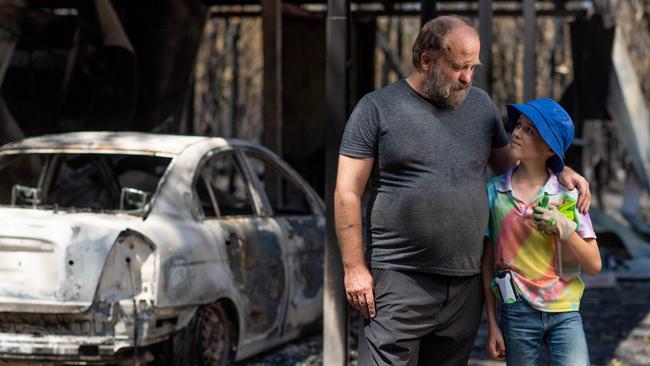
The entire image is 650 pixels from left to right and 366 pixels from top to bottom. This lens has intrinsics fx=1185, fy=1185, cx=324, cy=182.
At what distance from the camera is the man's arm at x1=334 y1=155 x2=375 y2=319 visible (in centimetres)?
433

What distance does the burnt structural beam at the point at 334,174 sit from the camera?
5.93 m

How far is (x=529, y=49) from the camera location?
10820mm

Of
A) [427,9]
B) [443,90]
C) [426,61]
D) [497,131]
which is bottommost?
[497,131]

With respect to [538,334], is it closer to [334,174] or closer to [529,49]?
[334,174]

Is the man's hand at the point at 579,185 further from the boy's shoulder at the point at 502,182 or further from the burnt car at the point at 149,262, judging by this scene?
the burnt car at the point at 149,262

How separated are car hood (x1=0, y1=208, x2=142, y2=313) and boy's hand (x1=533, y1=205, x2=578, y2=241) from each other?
2.76m

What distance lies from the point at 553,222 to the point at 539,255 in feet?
0.84

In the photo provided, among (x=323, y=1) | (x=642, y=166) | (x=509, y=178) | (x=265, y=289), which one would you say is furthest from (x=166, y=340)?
(x=323, y=1)

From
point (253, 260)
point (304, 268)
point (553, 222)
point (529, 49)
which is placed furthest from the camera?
point (529, 49)

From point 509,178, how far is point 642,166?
10.8 meters

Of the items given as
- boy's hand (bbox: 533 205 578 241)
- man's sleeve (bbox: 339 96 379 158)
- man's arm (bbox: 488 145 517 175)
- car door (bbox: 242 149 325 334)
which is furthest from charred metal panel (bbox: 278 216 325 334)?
boy's hand (bbox: 533 205 578 241)

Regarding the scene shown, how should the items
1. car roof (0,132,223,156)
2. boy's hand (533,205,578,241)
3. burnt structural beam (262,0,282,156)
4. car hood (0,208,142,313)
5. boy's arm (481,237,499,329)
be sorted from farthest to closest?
burnt structural beam (262,0,282,156) → car roof (0,132,223,156) → car hood (0,208,142,313) → boy's arm (481,237,499,329) → boy's hand (533,205,578,241)

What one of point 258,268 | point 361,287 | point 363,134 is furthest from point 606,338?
point 363,134

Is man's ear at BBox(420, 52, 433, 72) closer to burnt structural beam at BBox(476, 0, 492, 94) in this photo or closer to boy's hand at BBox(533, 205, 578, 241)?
boy's hand at BBox(533, 205, 578, 241)
